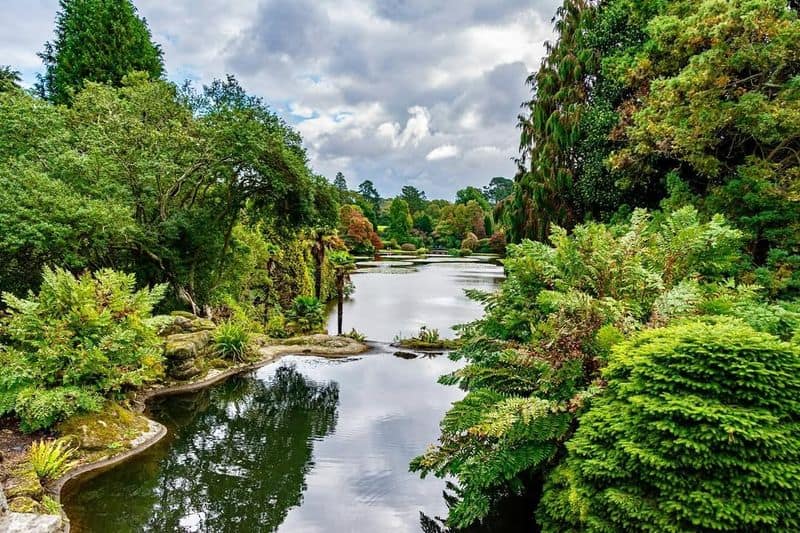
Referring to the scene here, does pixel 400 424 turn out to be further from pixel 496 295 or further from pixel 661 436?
pixel 661 436

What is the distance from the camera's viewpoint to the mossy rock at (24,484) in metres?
3.88

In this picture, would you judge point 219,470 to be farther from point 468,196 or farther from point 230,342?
point 468,196

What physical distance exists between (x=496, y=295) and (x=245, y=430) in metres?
3.91

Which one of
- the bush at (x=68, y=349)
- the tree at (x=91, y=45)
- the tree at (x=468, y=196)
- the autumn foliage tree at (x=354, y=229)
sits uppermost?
the tree at (x=91, y=45)

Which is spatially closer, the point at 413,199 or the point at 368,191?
the point at 413,199

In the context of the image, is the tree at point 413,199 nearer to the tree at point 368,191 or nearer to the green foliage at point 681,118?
the tree at point 368,191

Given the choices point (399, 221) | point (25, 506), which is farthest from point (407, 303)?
point (399, 221)

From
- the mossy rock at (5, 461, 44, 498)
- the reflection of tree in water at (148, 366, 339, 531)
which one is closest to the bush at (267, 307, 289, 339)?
the reflection of tree in water at (148, 366, 339, 531)

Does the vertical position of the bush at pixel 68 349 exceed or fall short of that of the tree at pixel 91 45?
it falls short

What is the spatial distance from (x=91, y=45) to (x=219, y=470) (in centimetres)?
2300

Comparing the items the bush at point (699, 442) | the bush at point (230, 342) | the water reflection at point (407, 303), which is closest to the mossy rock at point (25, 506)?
the bush at point (699, 442)

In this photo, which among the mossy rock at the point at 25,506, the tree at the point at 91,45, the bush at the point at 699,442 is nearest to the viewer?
the bush at the point at 699,442

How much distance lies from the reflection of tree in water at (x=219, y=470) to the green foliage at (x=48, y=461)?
1.26ft

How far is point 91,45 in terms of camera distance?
66.3 feet
